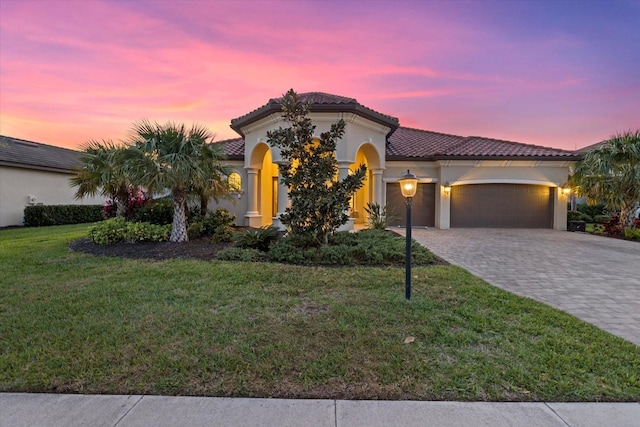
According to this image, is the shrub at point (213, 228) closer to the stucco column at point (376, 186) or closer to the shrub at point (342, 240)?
the shrub at point (342, 240)

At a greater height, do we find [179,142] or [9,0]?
[9,0]

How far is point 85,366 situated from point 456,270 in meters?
6.29

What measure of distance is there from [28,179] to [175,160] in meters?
13.8

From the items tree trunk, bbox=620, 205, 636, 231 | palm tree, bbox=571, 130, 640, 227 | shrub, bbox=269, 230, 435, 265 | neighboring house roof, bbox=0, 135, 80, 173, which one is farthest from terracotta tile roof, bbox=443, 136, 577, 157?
neighboring house roof, bbox=0, 135, 80, 173

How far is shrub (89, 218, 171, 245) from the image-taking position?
8.91m

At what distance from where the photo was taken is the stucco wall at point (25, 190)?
14508mm

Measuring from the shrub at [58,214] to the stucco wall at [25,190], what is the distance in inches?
21.1

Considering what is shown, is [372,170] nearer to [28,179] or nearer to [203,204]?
[203,204]

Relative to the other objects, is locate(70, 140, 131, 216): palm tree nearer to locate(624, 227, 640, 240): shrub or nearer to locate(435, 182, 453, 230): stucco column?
locate(435, 182, 453, 230): stucco column

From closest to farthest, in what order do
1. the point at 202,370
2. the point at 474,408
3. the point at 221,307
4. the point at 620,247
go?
the point at 474,408 < the point at 202,370 < the point at 221,307 < the point at 620,247

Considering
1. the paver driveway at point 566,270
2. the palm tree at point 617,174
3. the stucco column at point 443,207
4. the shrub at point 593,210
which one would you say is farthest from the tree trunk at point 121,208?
the shrub at point 593,210

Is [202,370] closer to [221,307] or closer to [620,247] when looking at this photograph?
[221,307]

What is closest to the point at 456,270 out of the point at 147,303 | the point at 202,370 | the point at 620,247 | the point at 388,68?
the point at 202,370

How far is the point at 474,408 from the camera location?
2.29 metres
